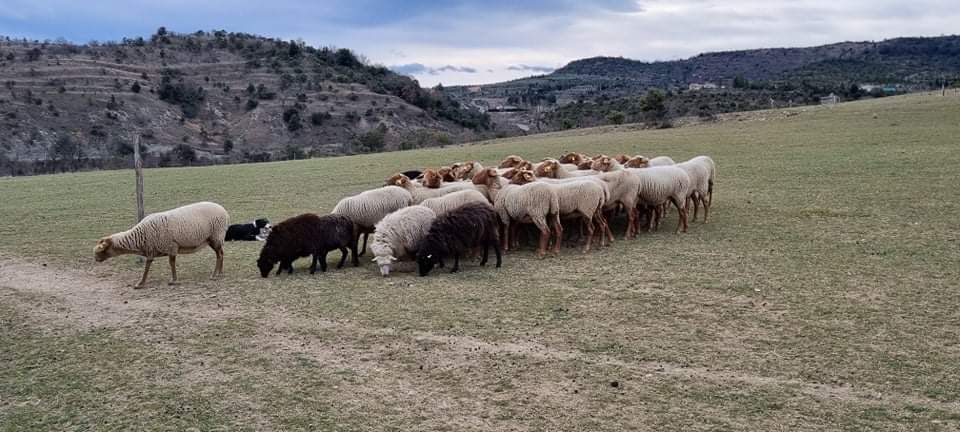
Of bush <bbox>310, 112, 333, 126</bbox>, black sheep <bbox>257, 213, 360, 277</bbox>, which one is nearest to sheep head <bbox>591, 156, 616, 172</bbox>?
black sheep <bbox>257, 213, 360, 277</bbox>

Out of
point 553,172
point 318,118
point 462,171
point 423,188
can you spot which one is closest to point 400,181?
point 423,188

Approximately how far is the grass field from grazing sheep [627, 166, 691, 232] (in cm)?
62

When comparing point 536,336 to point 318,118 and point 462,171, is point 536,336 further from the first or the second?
point 318,118

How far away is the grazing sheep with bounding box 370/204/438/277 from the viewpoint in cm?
1015

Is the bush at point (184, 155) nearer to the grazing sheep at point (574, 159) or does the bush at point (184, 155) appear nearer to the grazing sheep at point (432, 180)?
the grazing sheep at point (574, 159)

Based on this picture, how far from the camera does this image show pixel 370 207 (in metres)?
11.4

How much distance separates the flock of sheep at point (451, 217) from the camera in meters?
10.1

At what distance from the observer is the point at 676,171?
12375 millimetres

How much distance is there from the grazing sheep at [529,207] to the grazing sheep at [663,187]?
5.81ft

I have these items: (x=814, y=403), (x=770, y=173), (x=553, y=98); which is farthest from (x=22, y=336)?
(x=553, y=98)

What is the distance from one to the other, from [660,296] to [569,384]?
2.75 metres

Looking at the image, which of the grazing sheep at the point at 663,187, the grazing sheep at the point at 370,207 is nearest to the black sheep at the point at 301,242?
the grazing sheep at the point at 370,207

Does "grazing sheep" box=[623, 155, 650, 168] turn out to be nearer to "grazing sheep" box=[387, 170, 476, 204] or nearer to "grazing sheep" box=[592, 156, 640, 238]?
"grazing sheep" box=[592, 156, 640, 238]

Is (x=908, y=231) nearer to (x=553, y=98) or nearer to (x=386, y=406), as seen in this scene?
(x=386, y=406)
